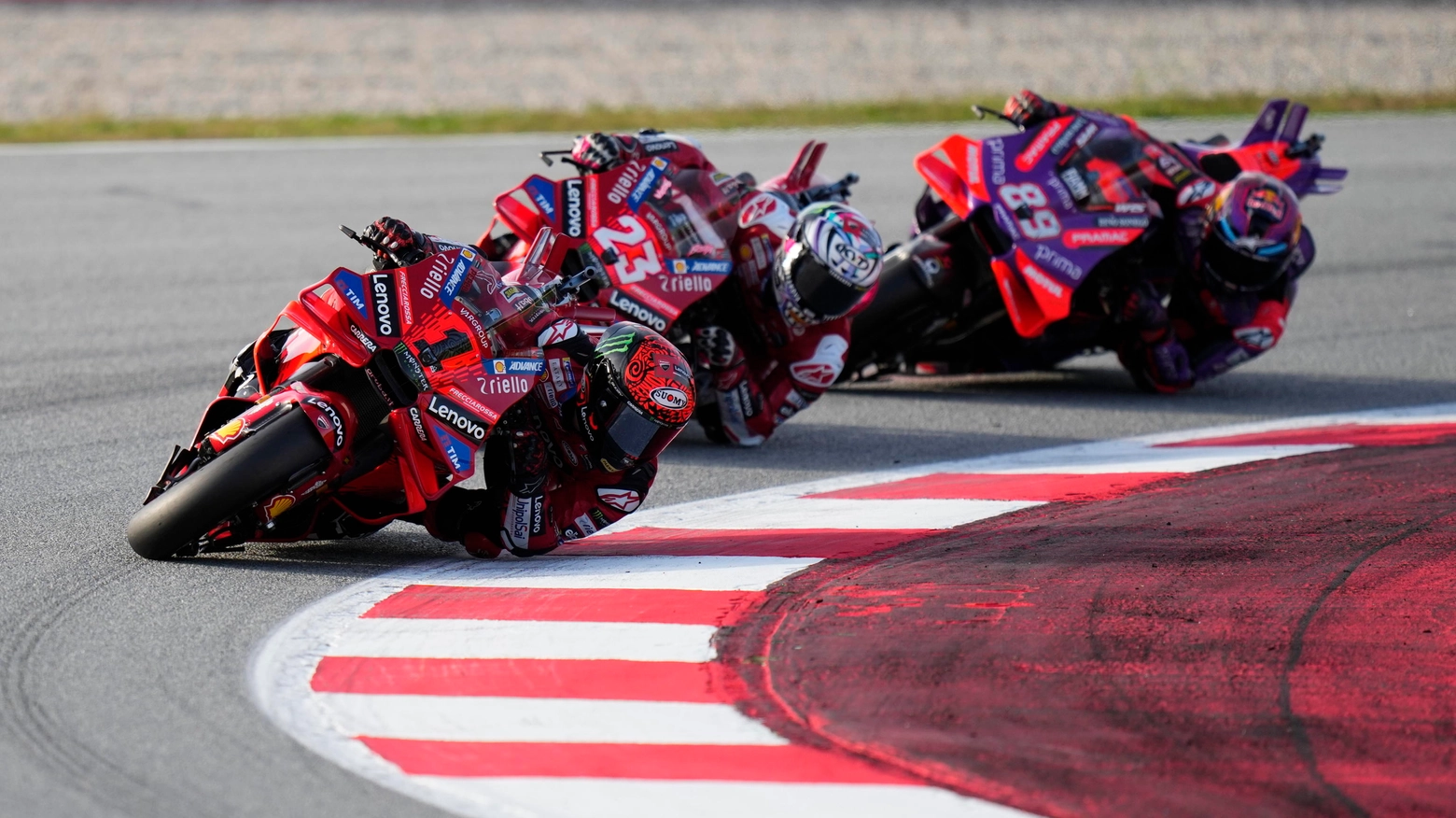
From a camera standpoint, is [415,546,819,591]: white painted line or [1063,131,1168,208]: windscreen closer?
[415,546,819,591]: white painted line

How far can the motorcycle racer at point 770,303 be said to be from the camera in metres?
7.79

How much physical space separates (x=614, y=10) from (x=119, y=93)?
7.29 metres

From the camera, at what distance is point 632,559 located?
244 inches

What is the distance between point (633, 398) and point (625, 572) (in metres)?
0.61

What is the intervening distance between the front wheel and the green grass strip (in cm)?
1209

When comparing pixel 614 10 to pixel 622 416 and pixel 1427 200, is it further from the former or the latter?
pixel 622 416

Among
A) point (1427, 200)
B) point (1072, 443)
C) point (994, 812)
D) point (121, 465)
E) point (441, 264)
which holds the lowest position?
point (1427, 200)

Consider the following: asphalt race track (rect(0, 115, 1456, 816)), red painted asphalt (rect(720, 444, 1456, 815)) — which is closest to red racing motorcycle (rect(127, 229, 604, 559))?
asphalt race track (rect(0, 115, 1456, 816))

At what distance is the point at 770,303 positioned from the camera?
8141mm

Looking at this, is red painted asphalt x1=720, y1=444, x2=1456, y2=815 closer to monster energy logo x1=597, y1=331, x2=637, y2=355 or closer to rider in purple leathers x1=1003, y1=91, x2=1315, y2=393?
monster energy logo x1=597, y1=331, x2=637, y2=355

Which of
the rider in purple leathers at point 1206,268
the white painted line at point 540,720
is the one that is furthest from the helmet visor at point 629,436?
the rider in purple leathers at point 1206,268

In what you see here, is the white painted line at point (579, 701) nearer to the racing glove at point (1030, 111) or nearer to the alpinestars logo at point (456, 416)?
the alpinestars logo at point (456, 416)

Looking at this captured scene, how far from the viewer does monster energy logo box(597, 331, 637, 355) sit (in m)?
6.04

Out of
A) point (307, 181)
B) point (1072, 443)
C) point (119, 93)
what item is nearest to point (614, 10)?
point (119, 93)
